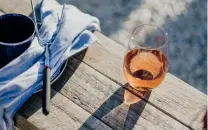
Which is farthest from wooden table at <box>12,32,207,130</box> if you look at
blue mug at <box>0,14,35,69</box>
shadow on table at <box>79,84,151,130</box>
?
blue mug at <box>0,14,35,69</box>

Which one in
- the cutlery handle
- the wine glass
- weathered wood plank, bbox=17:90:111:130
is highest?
the wine glass

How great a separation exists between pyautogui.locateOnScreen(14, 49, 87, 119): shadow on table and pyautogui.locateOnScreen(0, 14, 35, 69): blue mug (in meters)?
0.14

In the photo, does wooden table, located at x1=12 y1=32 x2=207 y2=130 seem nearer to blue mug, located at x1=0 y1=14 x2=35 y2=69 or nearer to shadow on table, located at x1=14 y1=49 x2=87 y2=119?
shadow on table, located at x1=14 y1=49 x2=87 y2=119

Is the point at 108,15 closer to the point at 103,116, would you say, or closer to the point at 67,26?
the point at 67,26

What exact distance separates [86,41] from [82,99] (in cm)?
20

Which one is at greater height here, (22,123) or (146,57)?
(146,57)

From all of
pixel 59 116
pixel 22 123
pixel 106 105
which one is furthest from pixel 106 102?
pixel 22 123

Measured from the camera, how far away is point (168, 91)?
1.14m

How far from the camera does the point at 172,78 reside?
3.85 ft

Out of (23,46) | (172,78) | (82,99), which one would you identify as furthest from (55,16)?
(172,78)

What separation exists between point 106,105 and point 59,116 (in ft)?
0.48

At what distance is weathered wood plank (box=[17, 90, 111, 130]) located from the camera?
1.06 m

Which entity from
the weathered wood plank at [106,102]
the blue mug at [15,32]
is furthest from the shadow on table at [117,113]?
the blue mug at [15,32]

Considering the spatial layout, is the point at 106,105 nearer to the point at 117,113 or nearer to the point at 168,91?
the point at 117,113
